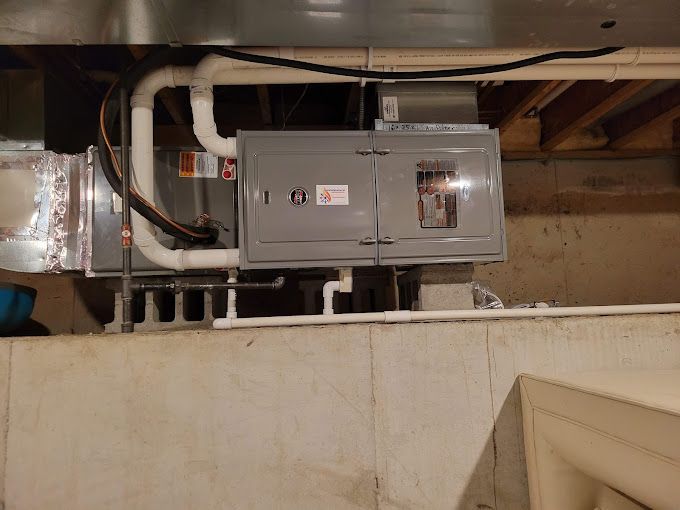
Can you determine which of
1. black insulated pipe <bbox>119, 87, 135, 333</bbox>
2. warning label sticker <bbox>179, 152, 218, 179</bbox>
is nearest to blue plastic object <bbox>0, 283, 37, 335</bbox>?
black insulated pipe <bbox>119, 87, 135, 333</bbox>

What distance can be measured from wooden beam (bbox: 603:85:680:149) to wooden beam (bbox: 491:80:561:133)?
69cm

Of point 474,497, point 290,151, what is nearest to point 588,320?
point 474,497

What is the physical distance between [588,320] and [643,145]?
5.53ft

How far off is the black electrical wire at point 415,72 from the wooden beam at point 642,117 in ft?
2.71

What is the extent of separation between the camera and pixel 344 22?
1.38 meters

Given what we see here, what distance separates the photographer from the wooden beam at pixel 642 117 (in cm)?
217

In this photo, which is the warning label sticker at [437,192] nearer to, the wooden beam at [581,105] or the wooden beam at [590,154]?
the wooden beam at [581,105]

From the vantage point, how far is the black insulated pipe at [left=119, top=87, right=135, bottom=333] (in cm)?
154

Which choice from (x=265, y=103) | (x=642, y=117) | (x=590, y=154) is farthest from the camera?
(x=590, y=154)

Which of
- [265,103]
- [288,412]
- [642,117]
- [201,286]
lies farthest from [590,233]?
[201,286]

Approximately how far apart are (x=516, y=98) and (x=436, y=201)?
95 cm

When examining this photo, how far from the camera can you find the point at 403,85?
170 centimetres

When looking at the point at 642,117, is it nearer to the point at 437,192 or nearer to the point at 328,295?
the point at 437,192

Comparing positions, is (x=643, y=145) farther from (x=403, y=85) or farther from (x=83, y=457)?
(x=83, y=457)
